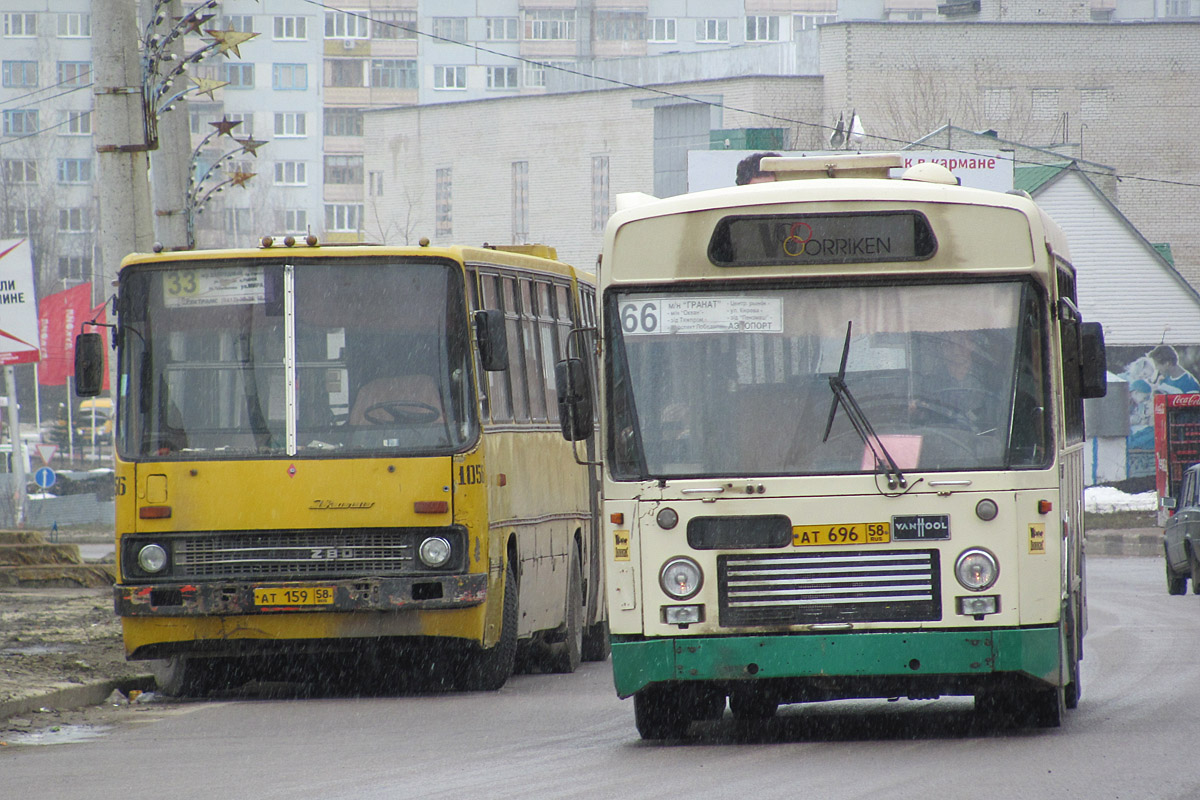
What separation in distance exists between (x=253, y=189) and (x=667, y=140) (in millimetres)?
40204

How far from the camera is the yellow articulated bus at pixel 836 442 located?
9586 mm

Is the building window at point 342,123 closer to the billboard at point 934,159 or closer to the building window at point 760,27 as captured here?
the building window at point 760,27

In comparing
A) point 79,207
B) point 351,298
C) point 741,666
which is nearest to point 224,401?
point 351,298

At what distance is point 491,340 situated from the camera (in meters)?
12.8

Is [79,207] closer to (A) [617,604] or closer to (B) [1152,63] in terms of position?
(B) [1152,63]

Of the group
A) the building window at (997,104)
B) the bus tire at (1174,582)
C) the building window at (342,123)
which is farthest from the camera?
the building window at (342,123)

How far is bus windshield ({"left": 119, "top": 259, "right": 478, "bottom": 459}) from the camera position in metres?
12.9

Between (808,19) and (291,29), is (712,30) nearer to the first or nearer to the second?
(808,19)

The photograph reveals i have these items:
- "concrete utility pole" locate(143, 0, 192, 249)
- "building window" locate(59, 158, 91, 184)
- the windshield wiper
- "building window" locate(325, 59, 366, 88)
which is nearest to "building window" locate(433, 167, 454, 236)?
"building window" locate(59, 158, 91, 184)

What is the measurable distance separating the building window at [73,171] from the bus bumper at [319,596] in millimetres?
94262

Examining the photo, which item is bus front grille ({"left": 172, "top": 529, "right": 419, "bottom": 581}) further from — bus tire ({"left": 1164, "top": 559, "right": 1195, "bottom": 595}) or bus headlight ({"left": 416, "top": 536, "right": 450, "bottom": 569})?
bus tire ({"left": 1164, "top": 559, "right": 1195, "bottom": 595})

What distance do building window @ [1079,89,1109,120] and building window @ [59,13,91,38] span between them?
55.8m

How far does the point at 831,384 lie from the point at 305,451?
4.22 meters

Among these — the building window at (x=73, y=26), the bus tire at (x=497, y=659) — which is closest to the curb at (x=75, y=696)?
the bus tire at (x=497, y=659)
